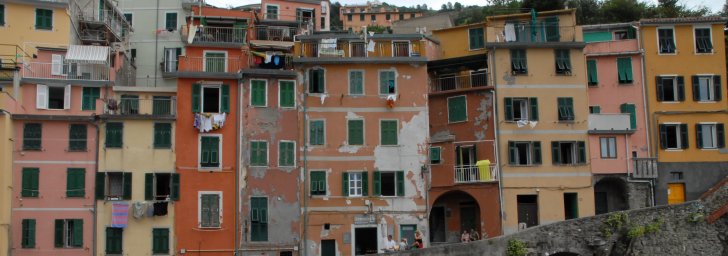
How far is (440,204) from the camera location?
2089 inches

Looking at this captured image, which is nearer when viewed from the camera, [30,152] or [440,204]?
[30,152]

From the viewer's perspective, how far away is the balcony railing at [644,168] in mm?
51031

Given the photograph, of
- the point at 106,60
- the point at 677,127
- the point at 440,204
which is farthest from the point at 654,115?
the point at 106,60

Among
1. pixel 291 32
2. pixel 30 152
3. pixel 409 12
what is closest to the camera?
pixel 30 152

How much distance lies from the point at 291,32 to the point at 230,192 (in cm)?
1396

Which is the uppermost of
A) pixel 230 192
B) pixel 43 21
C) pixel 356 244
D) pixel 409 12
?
pixel 409 12

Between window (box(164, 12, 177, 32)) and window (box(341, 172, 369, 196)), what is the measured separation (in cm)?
1931

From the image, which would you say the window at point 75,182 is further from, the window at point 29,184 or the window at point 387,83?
Answer: the window at point 387,83

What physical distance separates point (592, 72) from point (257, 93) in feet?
66.3

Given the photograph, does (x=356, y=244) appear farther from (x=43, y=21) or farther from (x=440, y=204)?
(x=43, y=21)

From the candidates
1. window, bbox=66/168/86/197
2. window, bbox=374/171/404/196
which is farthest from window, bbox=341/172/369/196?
window, bbox=66/168/86/197

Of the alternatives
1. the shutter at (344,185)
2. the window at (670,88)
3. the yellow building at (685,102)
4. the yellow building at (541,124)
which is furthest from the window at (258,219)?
the window at (670,88)

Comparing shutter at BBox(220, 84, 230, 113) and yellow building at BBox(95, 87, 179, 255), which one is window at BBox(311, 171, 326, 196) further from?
yellow building at BBox(95, 87, 179, 255)

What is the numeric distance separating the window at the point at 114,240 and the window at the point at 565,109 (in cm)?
2561
